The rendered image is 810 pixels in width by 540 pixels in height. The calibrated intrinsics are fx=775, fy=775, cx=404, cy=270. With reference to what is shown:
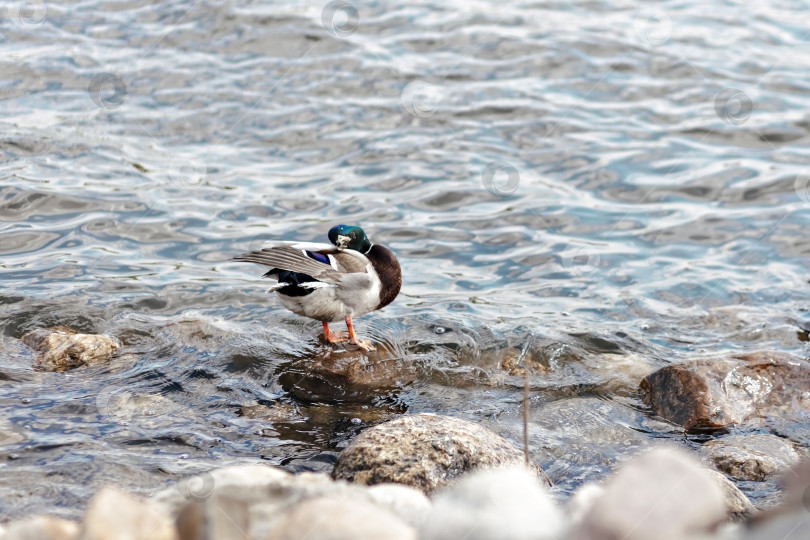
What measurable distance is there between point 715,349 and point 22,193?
7.52 meters

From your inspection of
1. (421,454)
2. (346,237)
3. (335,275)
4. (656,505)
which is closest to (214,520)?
(656,505)

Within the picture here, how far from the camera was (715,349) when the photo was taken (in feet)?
23.8

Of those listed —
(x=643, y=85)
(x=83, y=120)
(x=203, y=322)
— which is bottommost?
(x=203, y=322)

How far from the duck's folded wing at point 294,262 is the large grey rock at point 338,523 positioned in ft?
10.7

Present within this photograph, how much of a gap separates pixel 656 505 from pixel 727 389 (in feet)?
11.5

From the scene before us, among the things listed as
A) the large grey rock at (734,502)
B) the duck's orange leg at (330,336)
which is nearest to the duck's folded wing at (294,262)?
the duck's orange leg at (330,336)

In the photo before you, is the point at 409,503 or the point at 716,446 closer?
the point at 409,503

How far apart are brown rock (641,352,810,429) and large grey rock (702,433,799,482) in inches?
10.7

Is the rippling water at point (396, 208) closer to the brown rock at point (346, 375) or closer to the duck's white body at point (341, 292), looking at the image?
the brown rock at point (346, 375)

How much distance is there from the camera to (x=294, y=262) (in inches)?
246

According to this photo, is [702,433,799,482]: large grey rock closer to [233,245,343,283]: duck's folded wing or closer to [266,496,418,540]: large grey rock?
[266,496,418,540]: large grey rock

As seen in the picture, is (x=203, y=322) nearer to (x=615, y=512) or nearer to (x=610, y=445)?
(x=610, y=445)

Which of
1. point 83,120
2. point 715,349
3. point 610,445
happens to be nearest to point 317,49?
point 83,120

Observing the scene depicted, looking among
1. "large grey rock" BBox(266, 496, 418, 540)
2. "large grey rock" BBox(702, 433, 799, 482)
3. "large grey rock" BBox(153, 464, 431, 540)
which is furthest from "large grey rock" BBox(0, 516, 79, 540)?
"large grey rock" BBox(702, 433, 799, 482)
